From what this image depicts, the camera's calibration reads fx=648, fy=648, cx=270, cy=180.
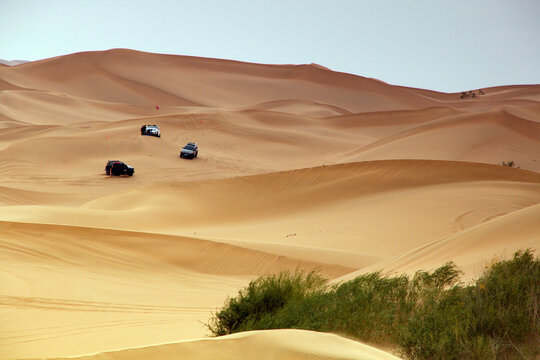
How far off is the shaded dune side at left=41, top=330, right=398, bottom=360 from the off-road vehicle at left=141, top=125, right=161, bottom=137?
37.4 metres

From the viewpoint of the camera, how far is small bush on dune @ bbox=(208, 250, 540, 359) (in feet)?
18.0

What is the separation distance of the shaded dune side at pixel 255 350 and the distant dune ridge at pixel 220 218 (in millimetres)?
15

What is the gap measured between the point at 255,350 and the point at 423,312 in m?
2.20

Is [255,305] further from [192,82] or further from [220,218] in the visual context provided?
[192,82]

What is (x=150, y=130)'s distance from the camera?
1636 inches

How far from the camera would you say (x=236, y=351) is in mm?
4570

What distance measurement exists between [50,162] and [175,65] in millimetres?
74246

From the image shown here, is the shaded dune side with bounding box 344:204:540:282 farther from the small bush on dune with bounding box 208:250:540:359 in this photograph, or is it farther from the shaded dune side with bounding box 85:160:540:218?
the shaded dune side with bounding box 85:160:540:218

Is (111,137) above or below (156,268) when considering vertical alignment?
above

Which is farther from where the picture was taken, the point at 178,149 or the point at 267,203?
the point at 178,149

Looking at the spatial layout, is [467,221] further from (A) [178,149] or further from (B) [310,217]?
(A) [178,149]

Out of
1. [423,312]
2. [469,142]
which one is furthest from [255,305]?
[469,142]

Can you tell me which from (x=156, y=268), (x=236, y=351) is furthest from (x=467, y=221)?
(x=236, y=351)

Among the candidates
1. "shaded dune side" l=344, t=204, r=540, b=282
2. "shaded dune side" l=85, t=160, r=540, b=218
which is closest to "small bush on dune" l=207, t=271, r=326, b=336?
"shaded dune side" l=344, t=204, r=540, b=282
